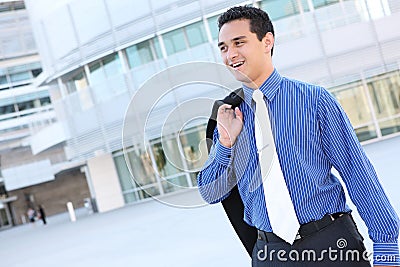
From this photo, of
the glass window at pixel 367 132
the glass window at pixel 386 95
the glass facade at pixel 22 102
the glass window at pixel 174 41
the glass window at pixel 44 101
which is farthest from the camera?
the glass window at pixel 44 101

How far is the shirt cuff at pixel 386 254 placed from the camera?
1.77 metres

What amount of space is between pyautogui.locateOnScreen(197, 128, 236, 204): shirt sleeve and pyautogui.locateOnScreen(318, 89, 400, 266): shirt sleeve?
0.29 meters

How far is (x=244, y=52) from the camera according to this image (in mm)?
1892

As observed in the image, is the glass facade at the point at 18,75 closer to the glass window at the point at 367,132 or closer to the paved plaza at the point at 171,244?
the glass window at the point at 367,132

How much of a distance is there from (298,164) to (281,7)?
19.4 meters

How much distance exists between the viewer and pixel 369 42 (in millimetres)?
20109

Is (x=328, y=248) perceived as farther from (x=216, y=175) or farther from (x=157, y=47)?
(x=157, y=47)

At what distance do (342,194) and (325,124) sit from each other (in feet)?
0.73

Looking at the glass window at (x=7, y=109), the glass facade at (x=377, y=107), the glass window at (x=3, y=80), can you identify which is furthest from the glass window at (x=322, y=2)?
the glass window at (x=7, y=109)

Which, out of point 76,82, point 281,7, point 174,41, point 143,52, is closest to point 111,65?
point 143,52

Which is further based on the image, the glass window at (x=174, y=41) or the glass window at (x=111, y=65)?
the glass window at (x=111, y=65)

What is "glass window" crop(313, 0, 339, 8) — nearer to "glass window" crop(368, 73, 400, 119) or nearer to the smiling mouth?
"glass window" crop(368, 73, 400, 119)

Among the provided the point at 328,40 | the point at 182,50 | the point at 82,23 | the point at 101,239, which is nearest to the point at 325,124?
the point at 101,239

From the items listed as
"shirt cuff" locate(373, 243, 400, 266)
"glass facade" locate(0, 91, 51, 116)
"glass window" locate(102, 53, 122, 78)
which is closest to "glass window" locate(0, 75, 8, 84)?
"glass facade" locate(0, 91, 51, 116)
